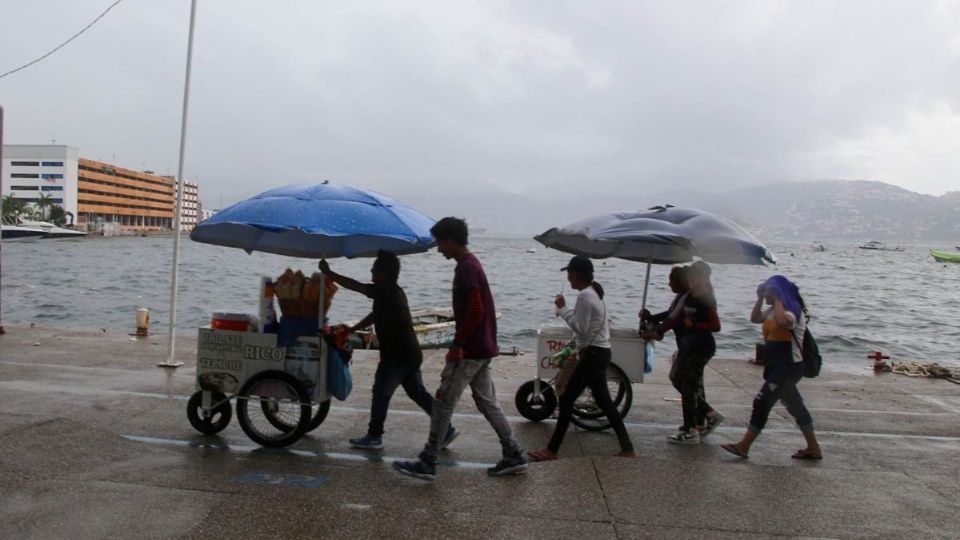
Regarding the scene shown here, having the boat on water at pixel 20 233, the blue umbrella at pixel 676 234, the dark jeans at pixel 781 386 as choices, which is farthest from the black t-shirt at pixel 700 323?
the boat on water at pixel 20 233

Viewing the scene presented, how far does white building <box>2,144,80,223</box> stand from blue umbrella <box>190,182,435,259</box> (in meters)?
153

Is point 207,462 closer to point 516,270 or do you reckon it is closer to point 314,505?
point 314,505

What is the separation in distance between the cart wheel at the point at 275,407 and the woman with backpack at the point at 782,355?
381 cm

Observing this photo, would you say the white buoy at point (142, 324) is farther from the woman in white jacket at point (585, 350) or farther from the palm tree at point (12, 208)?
the palm tree at point (12, 208)

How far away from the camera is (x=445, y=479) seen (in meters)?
5.99

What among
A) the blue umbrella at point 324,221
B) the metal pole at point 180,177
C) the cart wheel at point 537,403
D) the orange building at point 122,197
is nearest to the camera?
the blue umbrella at point 324,221

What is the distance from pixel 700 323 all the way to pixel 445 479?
9.58 feet

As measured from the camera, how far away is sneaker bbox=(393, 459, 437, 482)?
19.1 ft

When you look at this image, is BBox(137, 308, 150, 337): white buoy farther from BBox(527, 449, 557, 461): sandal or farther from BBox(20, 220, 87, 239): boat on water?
BBox(20, 220, 87, 239): boat on water

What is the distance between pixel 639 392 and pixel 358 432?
4.21 metres

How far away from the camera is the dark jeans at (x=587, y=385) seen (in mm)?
6555

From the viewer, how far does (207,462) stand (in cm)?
622

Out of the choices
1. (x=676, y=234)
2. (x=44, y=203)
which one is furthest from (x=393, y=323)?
(x=44, y=203)

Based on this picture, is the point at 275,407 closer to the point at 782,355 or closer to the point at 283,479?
the point at 283,479
